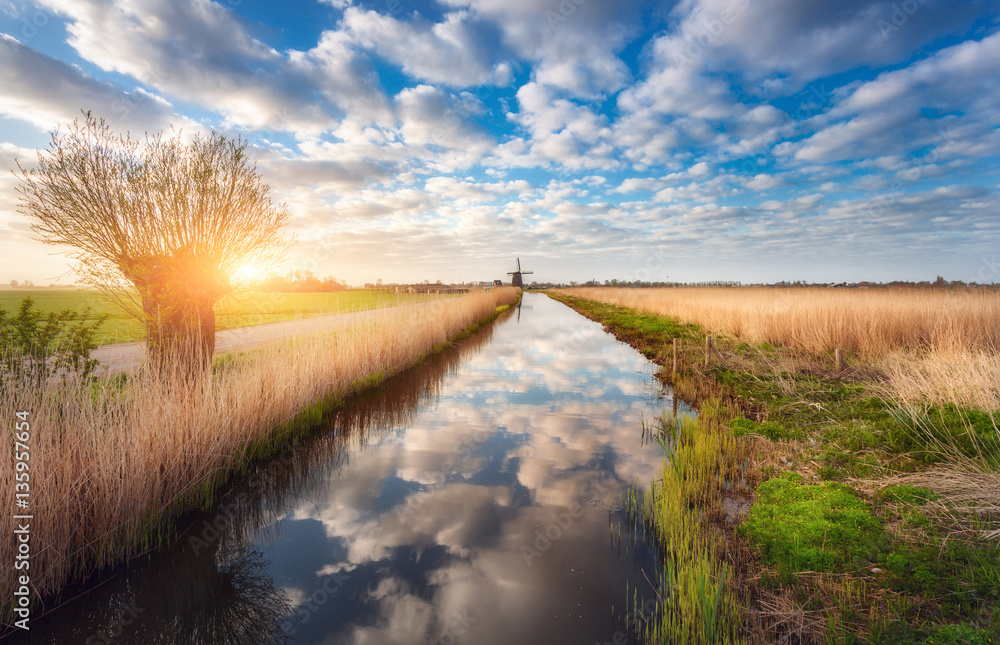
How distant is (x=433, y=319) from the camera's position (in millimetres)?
18078

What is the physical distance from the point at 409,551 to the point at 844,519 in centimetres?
439

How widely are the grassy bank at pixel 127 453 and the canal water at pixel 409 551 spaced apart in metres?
0.29

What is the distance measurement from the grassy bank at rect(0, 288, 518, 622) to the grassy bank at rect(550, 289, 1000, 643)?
5010mm

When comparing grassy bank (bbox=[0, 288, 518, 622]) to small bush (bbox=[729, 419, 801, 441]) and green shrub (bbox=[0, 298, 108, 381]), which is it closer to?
green shrub (bbox=[0, 298, 108, 381])

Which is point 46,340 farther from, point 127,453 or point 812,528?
point 812,528

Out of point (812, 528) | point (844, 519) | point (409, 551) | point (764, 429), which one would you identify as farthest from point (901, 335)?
A: point (409, 551)

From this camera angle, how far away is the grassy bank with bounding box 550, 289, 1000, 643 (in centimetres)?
298

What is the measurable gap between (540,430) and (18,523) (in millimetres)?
6832

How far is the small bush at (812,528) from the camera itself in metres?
3.55

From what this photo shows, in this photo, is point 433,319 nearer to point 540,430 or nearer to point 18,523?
point 540,430

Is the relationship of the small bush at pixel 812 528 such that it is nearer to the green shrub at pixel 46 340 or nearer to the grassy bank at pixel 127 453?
the grassy bank at pixel 127 453

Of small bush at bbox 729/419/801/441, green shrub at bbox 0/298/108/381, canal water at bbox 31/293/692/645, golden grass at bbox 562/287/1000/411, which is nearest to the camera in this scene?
canal water at bbox 31/293/692/645

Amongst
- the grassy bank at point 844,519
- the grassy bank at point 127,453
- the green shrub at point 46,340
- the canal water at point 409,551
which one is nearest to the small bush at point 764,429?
the grassy bank at point 844,519

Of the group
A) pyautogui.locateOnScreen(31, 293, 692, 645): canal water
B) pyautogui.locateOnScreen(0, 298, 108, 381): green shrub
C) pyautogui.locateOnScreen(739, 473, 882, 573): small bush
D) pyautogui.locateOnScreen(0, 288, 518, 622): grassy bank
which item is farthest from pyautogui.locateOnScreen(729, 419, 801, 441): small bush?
pyautogui.locateOnScreen(0, 298, 108, 381): green shrub
